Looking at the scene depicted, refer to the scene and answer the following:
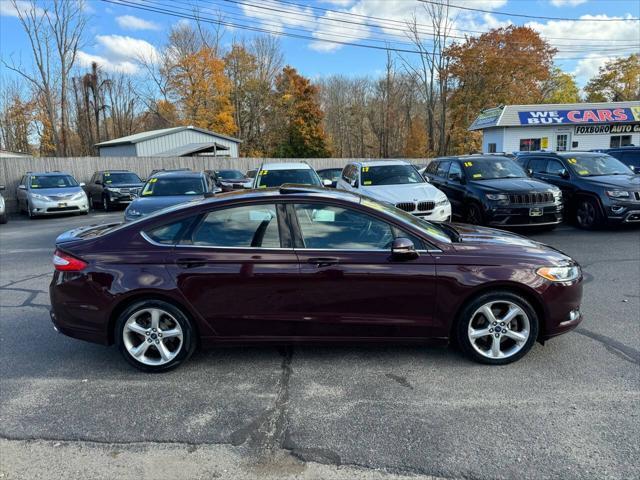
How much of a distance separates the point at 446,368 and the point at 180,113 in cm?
4879

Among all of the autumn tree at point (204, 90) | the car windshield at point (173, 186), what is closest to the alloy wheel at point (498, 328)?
the car windshield at point (173, 186)

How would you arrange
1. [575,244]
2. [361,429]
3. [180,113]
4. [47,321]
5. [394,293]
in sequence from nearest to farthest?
1. [361,429]
2. [394,293]
3. [47,321]
4. [575,244]
5. [180,113]

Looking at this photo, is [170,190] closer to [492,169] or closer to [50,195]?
[492,169]

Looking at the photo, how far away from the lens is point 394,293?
3.69 m

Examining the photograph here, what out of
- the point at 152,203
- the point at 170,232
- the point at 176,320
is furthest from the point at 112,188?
the point at 176,320

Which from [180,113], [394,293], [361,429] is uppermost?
[180,113]

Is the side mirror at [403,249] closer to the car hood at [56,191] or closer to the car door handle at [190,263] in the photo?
the car door handle at [190,263]

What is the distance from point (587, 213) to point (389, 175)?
460 cm

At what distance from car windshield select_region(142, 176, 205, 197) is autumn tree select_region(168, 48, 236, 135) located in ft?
122

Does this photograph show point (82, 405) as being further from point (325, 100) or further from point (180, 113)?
point (325, 100)

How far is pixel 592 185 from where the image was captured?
393 inches

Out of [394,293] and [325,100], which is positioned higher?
[325,100]

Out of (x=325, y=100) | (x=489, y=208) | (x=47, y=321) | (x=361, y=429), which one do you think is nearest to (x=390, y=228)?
(x=361, y=429)

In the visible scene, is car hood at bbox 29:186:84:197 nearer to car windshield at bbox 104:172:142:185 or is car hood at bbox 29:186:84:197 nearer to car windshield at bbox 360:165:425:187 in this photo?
car windshield at bbox 104:172:142:185
